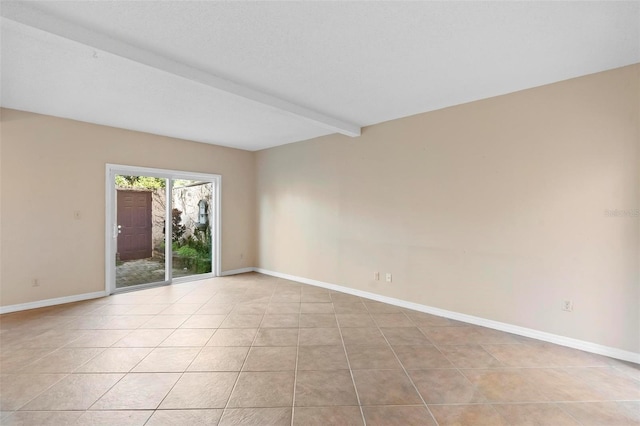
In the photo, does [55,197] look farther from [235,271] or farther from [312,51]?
[312,51]

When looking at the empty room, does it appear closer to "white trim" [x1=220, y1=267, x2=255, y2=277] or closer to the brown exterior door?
the brown exterior door

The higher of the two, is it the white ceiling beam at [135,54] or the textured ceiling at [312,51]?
the textured ceiling at [312,51]

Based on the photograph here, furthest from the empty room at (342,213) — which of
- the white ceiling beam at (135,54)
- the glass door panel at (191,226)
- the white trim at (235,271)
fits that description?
the white trim at (235,271)

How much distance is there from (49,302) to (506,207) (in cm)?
622

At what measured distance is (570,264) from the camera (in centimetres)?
284

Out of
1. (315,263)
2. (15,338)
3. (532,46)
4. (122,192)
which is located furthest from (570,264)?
(122,192)

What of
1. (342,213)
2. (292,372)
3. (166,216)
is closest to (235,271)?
(166,216)

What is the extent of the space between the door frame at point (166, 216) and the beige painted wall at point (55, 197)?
83 millimetres

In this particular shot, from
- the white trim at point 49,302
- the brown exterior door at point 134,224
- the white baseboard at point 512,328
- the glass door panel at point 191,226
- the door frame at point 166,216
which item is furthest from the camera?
the glass door panel at point 191,226

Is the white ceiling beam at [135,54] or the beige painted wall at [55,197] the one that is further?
the beige painted wall at [55,197]

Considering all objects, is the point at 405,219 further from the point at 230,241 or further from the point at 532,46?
the point at 230,241

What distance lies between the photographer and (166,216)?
16.7 feet

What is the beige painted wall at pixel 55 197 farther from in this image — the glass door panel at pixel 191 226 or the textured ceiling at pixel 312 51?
the glass door panel at pixel 191 226

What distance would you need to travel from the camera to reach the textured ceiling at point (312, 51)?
1911 mm
